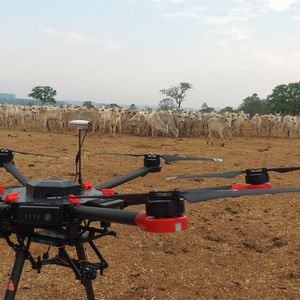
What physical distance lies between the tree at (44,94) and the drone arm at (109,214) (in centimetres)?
6827

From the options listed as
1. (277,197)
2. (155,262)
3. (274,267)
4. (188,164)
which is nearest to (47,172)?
(188,164)

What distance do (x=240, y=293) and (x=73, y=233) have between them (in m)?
3.03

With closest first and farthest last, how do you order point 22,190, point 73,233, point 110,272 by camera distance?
point 73,233 < point 22,190 < point 110,272

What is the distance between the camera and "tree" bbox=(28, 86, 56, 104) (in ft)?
223

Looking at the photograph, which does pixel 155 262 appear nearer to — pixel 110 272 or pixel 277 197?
pixel 110 272

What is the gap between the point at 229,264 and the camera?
16.8 feet

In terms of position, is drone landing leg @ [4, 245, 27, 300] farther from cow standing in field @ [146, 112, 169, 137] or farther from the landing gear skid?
cow standing in field @ [146, 112, 169, 137]

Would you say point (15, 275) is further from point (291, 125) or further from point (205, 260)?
point (291, 125)

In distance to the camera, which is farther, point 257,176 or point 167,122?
point 167,122

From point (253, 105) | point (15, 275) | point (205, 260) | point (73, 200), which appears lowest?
point (205, 260)

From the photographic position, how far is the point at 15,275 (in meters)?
1.98

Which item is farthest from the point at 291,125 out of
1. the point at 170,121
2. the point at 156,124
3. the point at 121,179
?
the point at 121,179

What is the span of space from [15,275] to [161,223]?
929mm

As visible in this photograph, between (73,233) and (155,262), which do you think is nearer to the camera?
(73,233)
